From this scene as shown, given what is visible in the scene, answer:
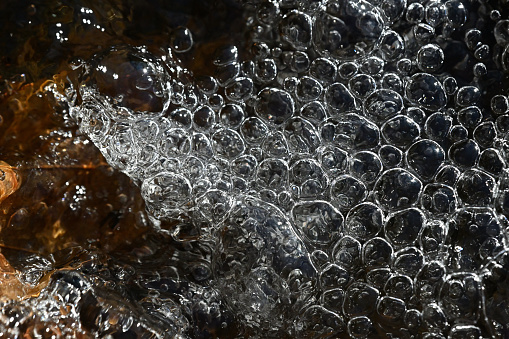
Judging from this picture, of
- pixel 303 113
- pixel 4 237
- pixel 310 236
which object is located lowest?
pixel 4 237

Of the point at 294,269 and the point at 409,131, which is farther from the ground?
the point at 409,131

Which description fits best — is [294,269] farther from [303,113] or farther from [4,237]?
[4,237]

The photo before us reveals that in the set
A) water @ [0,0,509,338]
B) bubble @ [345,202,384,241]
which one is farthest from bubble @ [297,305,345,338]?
bubble @ [345,202,384,241]

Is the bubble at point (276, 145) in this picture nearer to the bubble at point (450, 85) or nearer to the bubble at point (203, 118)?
the bubble at point (203, 118)

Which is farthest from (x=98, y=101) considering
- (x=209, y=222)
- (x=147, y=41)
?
(x=209, y=222)

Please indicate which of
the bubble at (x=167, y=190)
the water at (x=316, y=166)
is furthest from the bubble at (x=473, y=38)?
the bubble at (x=167, y=190)

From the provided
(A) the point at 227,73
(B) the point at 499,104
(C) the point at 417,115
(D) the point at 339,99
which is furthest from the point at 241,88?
(B) the point at 499,104
